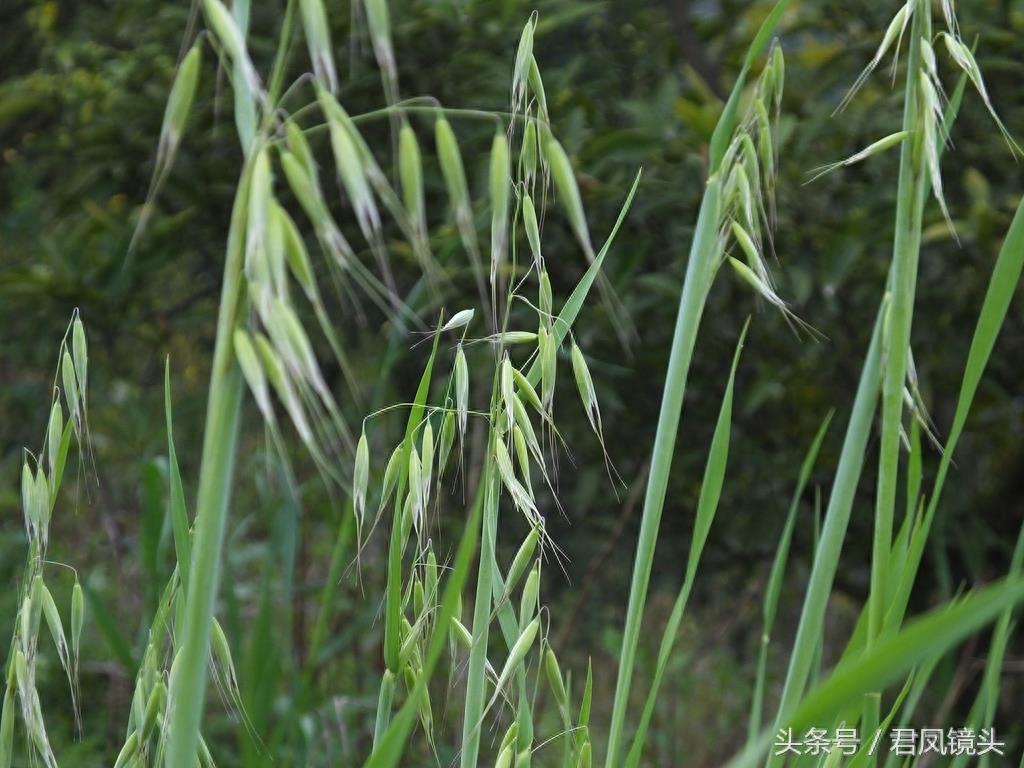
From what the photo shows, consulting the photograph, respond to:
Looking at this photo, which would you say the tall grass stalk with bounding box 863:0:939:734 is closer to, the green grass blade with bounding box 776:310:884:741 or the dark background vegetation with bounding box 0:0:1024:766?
the green grass blade with bounding box 776:310:884:741

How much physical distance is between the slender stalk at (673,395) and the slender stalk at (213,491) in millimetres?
239

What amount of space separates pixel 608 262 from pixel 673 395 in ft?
3.40

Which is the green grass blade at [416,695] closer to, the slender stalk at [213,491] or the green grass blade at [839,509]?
the slender stalk at [213,491]

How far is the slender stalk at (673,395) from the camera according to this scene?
21.8 inches

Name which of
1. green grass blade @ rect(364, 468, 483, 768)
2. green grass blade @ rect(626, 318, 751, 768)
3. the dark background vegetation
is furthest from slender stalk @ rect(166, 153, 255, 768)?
the dark background vegetation

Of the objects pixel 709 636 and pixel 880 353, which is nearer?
pixel 880 353

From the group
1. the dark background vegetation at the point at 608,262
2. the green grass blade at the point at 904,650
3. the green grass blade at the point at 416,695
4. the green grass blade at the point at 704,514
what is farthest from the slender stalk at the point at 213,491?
the dark background vegetation at the point at 608,262

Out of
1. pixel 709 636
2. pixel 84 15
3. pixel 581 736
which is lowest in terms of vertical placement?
pixel 709 636

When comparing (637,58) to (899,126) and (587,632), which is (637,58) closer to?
(899,126)

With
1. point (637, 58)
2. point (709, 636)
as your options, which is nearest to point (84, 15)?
point (637, 58)

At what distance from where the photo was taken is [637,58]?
6.33ft

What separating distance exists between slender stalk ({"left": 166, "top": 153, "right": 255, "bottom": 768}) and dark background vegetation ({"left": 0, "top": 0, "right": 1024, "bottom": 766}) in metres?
0.97

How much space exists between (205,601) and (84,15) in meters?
1.73

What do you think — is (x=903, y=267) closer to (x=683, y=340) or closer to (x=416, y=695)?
(x=683, y=340)
